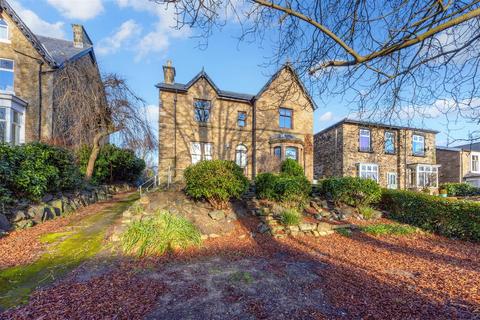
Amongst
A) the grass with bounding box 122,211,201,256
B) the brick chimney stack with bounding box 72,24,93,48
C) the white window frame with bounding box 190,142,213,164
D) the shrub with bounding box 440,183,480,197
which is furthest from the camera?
the shrub with bounding box 440,183,480,197

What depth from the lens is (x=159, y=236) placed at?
500cm

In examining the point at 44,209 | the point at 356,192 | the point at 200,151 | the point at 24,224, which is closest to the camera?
the point at 24,224

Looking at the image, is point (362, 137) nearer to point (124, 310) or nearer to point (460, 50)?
point (460, 50)

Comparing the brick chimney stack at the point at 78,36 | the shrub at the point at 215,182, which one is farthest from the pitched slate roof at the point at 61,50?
the shrub at the point at 215,182

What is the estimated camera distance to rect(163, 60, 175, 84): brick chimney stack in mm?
16186

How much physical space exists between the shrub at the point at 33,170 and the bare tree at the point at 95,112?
1261 millimetres

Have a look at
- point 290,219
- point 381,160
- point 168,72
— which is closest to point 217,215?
point 290,219

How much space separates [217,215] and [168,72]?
42.8ft

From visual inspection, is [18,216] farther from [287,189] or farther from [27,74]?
[27,74]

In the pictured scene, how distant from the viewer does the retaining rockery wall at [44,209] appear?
19.9ft

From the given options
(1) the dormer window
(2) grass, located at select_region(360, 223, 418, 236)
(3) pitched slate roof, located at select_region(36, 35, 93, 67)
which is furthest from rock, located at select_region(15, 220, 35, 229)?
(1) the dormer window

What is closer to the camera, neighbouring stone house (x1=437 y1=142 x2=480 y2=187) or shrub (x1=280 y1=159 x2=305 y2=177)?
shrub (x1=280 y1=159 x2=305 y2=177)

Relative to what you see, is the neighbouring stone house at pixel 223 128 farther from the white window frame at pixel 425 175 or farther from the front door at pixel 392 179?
the white window frame at pixel 425 175

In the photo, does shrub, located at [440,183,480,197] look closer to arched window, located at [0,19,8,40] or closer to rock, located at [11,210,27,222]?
rock, located at [11,210,27,222]
